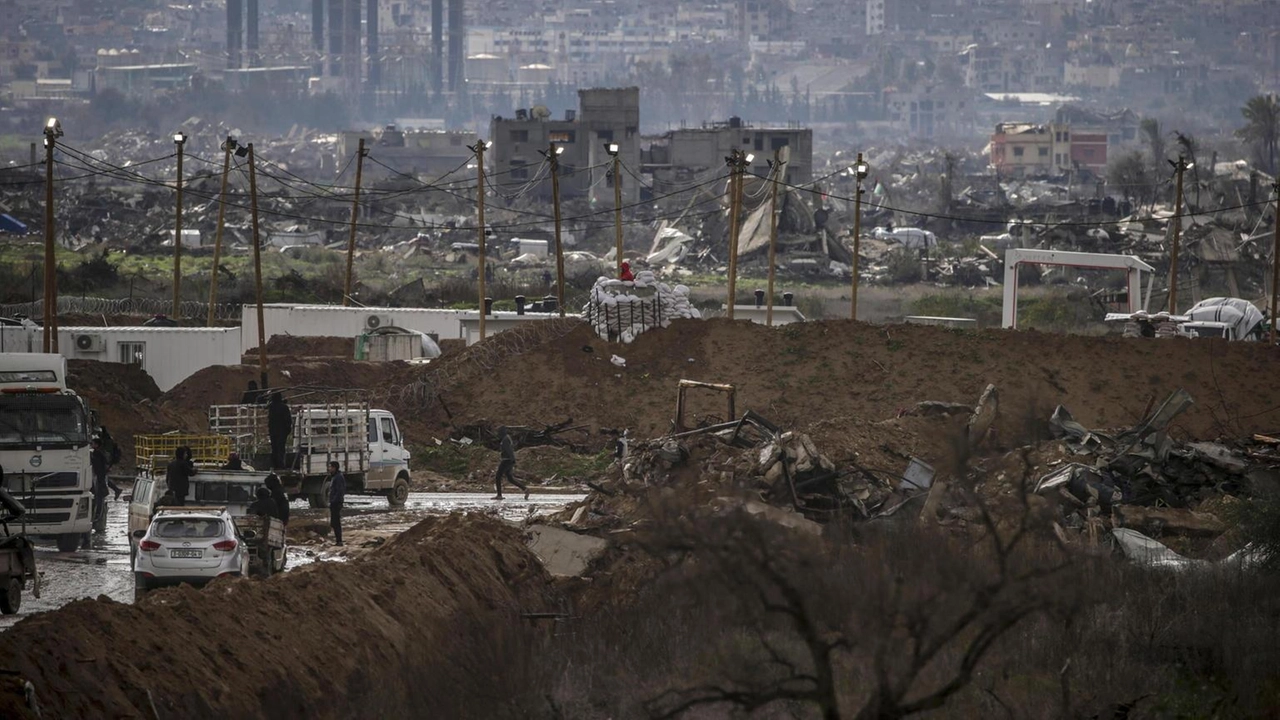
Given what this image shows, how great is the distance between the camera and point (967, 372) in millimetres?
37219

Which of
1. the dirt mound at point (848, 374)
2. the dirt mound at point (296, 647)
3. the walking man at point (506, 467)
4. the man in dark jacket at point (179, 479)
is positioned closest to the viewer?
the dirt mound at point (296, 647)

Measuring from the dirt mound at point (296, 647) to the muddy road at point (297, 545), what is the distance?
173 centimetres

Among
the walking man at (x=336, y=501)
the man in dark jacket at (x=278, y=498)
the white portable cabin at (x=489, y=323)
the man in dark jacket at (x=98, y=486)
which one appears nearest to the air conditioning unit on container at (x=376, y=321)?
the white portable cabin at (x=489, y=323)

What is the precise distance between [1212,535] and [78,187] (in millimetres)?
114567

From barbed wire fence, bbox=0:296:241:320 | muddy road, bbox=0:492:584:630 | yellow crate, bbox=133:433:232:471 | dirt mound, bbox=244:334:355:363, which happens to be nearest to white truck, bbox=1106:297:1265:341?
muddy road, bbox=0:492:584:630

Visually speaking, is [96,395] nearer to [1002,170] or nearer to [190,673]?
→ [190,673]

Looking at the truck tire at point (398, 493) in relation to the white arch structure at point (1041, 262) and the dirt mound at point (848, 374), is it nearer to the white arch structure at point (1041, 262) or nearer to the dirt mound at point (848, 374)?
the dirt mound at point (848, 374)

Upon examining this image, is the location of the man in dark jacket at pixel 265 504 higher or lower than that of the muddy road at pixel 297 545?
higher

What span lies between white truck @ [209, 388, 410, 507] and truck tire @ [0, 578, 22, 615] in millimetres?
8445

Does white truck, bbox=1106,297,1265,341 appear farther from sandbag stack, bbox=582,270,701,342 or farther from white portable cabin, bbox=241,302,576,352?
white portable cabin, bbox=241,302,576,352

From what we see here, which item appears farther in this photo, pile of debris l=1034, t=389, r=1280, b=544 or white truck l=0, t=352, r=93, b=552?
pile of debris l=1034, t=389, r=1280, b=544

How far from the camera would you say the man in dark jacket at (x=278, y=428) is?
28.5m

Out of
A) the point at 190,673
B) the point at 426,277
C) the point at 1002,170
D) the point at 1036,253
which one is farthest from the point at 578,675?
the point at 1002,170

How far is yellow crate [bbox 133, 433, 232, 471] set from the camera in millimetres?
26641
